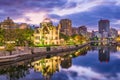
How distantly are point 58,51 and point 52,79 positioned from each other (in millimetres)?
65839

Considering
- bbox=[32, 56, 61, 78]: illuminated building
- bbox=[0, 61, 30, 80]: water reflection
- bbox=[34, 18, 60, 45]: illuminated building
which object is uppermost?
bbox=[34, 18, 60, 45]: illuminated building

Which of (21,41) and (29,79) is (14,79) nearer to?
(29,79)

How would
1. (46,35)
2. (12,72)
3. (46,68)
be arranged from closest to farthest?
(12,72), (46,68), (46,35)

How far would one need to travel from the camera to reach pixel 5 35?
99312 mm

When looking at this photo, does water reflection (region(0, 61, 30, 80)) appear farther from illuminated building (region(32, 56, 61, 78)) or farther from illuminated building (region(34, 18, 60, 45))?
illuminated building (region(34, 18, 60, 45))

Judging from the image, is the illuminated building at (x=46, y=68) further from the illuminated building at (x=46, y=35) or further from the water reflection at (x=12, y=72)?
the illuminated building at (x=46, y=35)

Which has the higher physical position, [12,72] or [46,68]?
[12,72]

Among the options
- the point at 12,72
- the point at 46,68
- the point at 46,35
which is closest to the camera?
the point at 12,72

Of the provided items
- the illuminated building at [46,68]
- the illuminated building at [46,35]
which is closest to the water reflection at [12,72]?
the illuminated building at [46,68]

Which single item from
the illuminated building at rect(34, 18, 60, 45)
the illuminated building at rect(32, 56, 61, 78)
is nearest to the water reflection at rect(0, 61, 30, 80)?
the illuminated building at rect(32, 56, 61, 78)

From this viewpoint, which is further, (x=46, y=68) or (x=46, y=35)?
(x=46, y=35)

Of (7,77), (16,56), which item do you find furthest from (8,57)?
(7,77)

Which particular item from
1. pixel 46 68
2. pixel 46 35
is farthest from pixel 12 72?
pixel 46 35

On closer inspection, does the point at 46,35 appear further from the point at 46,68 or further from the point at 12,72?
the point at 12,72
